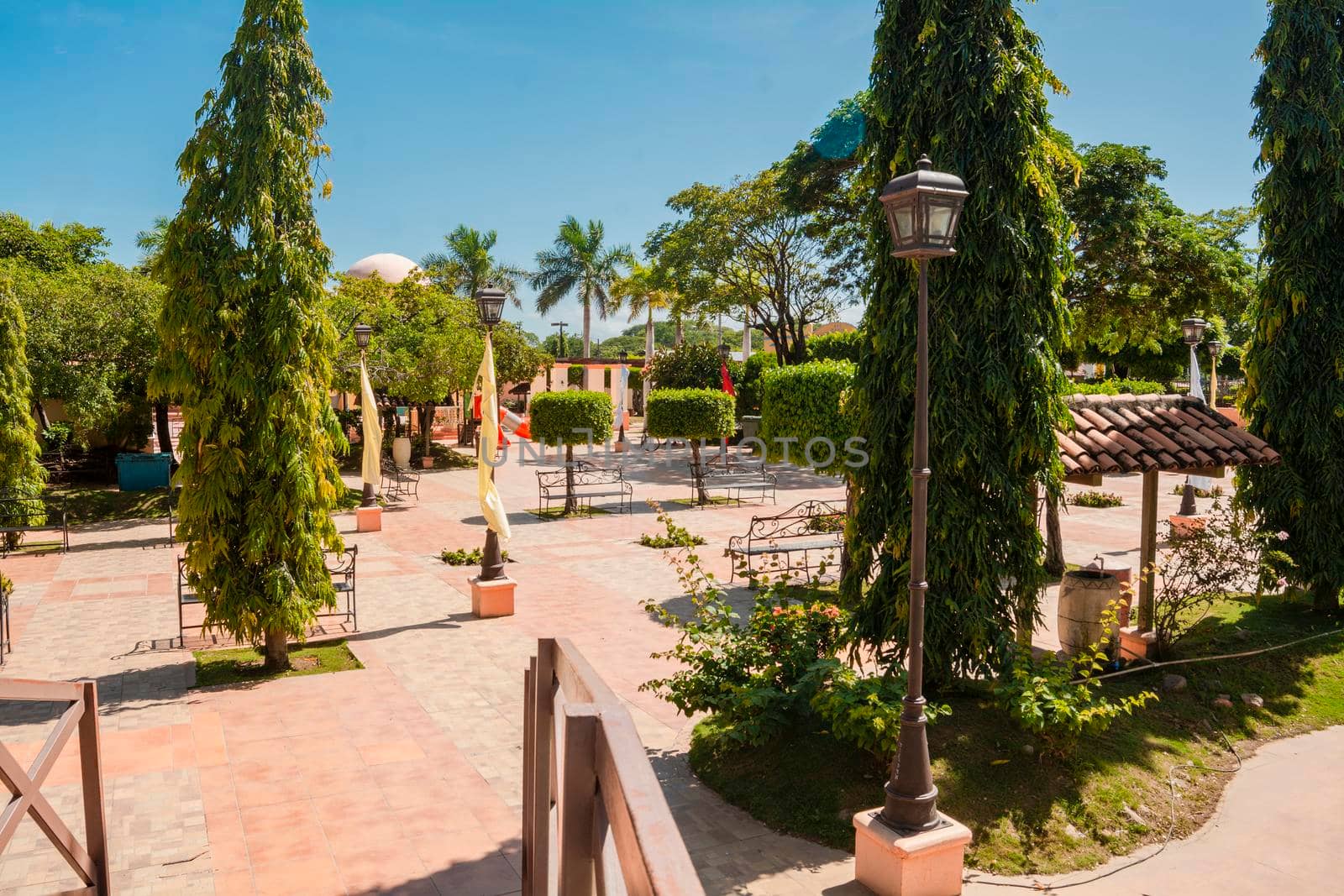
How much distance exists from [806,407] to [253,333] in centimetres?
826

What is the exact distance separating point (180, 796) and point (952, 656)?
5.68 meters

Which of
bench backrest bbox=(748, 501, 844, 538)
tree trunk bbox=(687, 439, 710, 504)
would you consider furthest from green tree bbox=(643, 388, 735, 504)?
bench backrest bbox=(748, 501, 844, 538)

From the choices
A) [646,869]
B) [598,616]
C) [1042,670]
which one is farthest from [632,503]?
[646,869]

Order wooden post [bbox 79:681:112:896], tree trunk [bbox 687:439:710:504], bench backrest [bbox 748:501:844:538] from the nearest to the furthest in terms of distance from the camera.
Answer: wooden post [bbox 79:681:112:896] → bench backrest [bbox 748:501:844:538] → tree trunk [bbox 687:439:710:504]

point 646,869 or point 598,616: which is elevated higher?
point 646,869

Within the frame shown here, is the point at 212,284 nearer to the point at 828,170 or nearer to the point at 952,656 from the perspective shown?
the point at 952,656

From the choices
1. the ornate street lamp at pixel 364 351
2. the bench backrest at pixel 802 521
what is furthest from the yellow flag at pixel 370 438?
the bench backrest at pixel 802 521

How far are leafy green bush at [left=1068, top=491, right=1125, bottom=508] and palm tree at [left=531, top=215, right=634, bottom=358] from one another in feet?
101

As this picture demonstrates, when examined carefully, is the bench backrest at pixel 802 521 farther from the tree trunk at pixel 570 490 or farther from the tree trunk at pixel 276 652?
the tree trunk at pixel 276 652

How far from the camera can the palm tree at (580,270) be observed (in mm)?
46750

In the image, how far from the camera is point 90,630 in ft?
33.3

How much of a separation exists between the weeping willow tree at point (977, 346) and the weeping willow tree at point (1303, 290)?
16.0 feet

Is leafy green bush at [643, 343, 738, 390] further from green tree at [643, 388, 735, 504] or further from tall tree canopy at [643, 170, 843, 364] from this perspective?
green tree at [643, 388, 735, 504]

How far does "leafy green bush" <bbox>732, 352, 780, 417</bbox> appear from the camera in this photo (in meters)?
34.7
